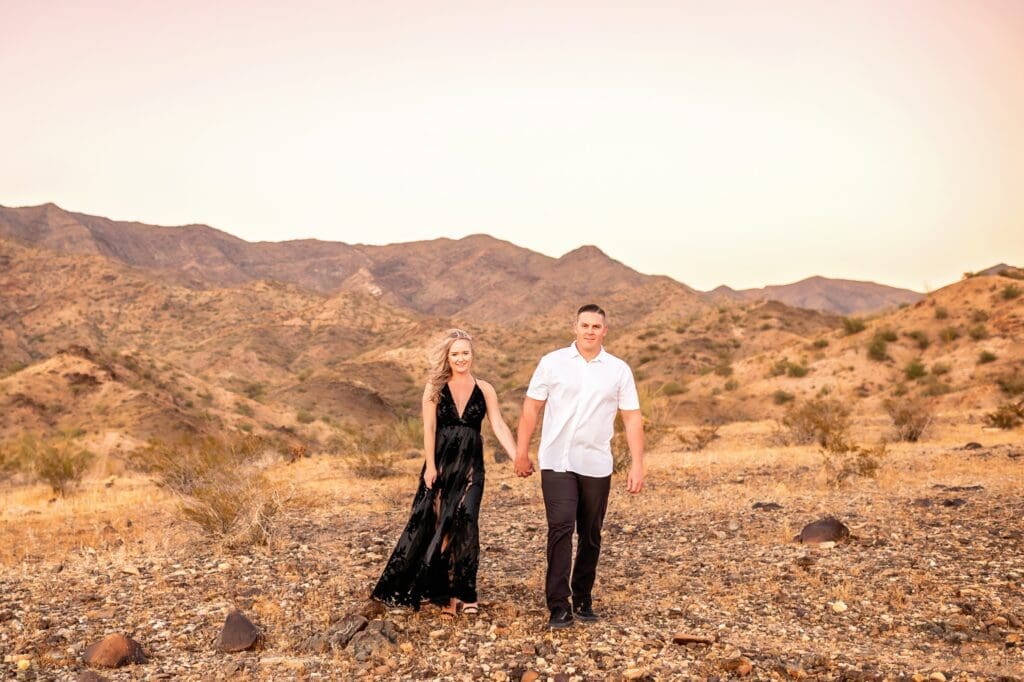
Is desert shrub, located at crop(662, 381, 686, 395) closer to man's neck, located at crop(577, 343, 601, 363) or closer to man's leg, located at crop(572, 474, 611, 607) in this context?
man's leg, located at crop(572, 474, 611, 607)

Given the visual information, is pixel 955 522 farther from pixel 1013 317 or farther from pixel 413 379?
pixel 413 379

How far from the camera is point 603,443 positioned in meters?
4.95

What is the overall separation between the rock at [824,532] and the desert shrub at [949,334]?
2880cm

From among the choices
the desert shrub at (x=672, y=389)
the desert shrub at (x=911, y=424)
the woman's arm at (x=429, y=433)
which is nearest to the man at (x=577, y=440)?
the woman's arm at (x=429, y=433)

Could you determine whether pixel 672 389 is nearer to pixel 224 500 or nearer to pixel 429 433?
pixel 224 500

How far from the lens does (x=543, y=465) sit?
16.2 ft

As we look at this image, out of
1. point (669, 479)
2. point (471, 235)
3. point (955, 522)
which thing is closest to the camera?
point (955, 522)

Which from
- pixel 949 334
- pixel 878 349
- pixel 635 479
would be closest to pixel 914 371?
pixel 878 349

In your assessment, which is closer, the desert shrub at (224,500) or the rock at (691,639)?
the rock at (691,639)

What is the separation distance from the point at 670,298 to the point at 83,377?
201 ft

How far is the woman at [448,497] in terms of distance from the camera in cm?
530

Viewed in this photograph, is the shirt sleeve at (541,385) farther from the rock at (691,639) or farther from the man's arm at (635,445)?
the rock at (691,639)

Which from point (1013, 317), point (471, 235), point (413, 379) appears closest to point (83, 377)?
point (413, 379)

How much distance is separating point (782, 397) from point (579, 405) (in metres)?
27.6
